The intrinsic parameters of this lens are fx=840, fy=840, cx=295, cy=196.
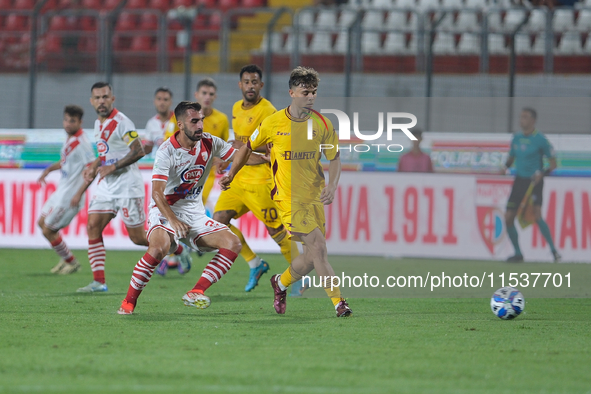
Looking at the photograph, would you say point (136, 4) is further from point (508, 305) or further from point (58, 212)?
point (508, 305)

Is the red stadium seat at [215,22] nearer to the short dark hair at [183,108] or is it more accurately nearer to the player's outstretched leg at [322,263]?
the short dark hair at [183,108]

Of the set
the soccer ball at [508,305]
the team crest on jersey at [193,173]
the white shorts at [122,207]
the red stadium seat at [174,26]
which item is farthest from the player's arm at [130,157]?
the red stadium seat at [174,26]

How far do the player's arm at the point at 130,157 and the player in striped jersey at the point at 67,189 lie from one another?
1933 millimetres

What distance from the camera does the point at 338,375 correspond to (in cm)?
486

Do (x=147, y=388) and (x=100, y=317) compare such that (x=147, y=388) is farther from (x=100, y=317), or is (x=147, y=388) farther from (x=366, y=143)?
(x=366, y=143)

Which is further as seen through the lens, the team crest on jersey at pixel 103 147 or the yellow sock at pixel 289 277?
the team crest on jersey at pixel 103 147

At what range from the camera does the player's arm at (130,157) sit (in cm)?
877

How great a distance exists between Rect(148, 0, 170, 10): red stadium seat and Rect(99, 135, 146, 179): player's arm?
11.7m

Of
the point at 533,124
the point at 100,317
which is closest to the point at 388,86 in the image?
the point at 533,124

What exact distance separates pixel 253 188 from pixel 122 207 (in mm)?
1417

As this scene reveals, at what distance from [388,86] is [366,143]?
1.74 meters

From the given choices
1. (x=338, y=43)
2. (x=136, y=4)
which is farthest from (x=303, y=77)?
(x=136, y=4)

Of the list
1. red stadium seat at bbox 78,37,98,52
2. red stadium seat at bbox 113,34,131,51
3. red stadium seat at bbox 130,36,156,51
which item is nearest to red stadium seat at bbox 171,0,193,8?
red stadium seat at bbox 113,34,131,51

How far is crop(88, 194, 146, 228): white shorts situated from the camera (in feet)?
29.3
